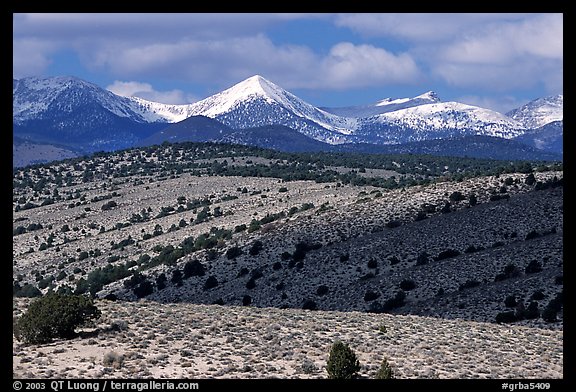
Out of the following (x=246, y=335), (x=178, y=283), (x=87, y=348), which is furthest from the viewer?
(x=178, y=283)

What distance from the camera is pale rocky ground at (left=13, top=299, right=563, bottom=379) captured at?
23641 mm

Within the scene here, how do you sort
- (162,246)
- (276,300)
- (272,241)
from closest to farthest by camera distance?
(276,300), (272,241), (162,246)

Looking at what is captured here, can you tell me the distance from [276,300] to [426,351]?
27.4 metres

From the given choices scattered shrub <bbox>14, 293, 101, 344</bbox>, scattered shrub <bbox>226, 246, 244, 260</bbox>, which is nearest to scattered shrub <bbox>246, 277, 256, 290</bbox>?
scattered shrub <bbox>226, 246, 244, 260</bbox>

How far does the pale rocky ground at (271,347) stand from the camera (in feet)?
77.6

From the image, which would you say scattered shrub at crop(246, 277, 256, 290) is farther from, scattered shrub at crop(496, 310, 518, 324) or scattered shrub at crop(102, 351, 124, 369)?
scattered shrub at crop(102, 351, 124, 369)

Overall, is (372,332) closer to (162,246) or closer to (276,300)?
(276,300)

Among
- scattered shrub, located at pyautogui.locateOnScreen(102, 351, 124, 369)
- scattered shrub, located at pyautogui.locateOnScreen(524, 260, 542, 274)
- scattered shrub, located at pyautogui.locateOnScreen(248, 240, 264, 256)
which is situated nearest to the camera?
scattered shrub, located at pyautogui.locateOnScreen(102, 351, 124, 369)

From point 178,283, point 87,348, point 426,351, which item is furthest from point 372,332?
point 178,283

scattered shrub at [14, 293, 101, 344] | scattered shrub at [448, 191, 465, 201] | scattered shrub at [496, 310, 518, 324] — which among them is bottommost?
scattered shrub at [496, 310, 518, 324]

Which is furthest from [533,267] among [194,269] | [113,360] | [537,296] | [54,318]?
[113,360]

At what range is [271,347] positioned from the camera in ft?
88.0

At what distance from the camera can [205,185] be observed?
11638 cm

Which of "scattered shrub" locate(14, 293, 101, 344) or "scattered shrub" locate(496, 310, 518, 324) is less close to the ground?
"scattered shrub" locate(14, 293, 101, 344)
